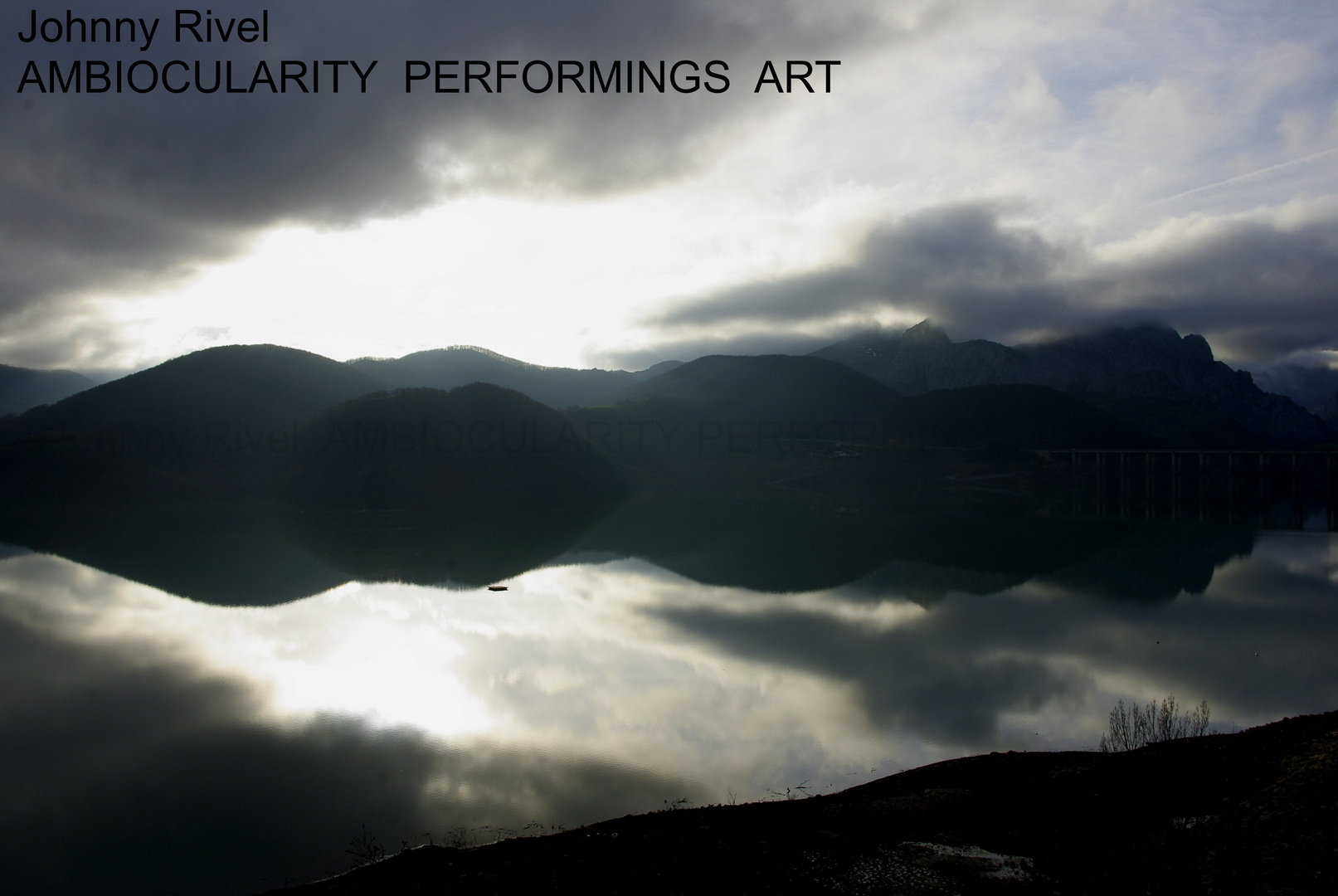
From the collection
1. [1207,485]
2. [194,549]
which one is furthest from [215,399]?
[1207,485]

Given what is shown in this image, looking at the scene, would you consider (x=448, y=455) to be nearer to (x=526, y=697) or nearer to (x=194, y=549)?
(x=194, y=549)

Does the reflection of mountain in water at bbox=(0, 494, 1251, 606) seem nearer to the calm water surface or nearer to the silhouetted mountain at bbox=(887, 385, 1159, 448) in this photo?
the calm water surface

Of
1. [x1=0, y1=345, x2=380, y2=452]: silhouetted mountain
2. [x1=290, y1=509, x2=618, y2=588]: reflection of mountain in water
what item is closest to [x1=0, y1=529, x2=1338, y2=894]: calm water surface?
[x1=290, y1=509, x2=618, y2=588]: reflection of mountain in water

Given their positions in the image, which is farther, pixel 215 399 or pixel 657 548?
pixel 215 399

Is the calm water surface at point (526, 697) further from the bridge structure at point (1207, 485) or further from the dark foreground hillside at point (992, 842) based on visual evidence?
the bridge structure at point (1207, 485)

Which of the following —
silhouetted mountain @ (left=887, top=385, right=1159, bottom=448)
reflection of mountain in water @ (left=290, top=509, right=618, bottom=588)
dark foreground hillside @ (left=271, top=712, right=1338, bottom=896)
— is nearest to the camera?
dark foreground hillside @ (left=271, top=712, right=1338, bottom=896)

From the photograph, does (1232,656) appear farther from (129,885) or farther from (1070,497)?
(1070,497)
